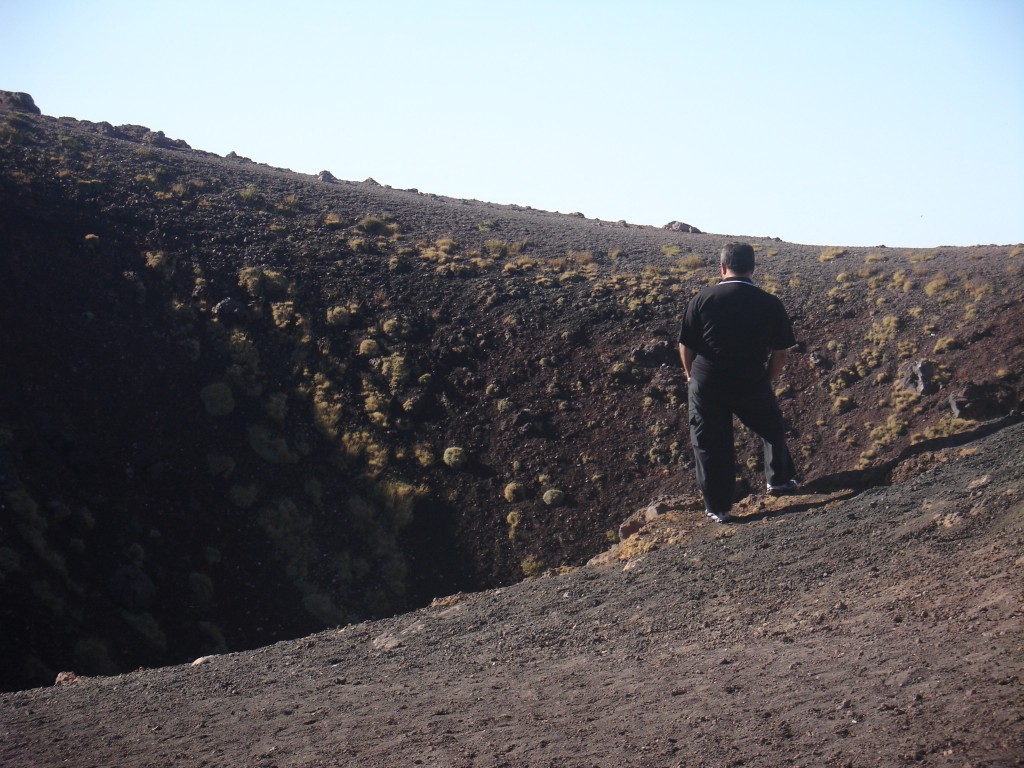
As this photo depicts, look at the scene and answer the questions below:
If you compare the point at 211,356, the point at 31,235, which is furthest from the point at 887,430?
the point at 31,235

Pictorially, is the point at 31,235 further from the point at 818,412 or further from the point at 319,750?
the point at 319,750

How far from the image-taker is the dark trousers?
9.29m

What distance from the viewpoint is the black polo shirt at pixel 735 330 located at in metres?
8.98

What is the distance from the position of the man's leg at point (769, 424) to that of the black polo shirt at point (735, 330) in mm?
212

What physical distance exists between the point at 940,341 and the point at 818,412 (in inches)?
99.3

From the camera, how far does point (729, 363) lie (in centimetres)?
913

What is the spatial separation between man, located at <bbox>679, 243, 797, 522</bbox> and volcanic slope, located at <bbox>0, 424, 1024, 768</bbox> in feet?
2.27

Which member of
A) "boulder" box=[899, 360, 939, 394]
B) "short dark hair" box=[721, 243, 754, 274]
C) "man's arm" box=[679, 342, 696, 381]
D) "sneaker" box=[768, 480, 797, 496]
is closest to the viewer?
"short dark hair" box=[721, 243, 754, 274]

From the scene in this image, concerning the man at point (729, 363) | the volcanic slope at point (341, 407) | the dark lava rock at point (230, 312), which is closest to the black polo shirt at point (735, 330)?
the man at point (729, 363)

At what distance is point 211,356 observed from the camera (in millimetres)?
16250

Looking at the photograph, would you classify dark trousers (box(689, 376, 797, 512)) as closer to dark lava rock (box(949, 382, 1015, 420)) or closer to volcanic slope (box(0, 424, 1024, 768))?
volcanic slope (box(0, 424, 1024, 768))

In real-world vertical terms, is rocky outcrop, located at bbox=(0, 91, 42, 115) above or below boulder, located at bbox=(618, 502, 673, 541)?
above

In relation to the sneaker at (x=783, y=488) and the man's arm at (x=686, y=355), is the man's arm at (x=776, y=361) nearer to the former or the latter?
the man's arm at (x=686, y=355)

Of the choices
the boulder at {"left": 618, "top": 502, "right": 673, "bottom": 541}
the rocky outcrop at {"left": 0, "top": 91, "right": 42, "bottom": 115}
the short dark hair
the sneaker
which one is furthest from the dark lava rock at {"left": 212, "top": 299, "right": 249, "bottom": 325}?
the rocky outcrop at {"left": 0, "top": 91, "right": 42, "bottom": 115}
